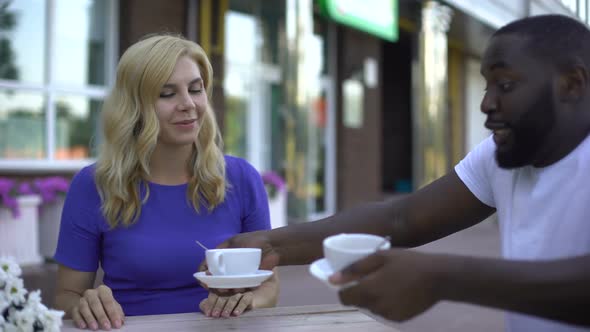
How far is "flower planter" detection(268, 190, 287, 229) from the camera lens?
7.37m

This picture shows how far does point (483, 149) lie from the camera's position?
158cm

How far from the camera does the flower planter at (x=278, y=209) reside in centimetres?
737

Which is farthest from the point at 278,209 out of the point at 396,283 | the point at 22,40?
the point at 396,283

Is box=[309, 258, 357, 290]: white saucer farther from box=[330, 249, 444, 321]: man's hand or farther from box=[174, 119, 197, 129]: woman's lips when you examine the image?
box=[174, 119, 197, 129]: woman's lips

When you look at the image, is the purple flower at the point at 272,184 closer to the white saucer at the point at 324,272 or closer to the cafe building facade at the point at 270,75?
the cafe building facade at the point at 270,75

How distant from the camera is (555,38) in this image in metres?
1.29

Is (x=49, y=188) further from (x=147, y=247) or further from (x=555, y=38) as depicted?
(x=555, y=38)

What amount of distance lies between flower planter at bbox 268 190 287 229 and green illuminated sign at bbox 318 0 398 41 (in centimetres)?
208

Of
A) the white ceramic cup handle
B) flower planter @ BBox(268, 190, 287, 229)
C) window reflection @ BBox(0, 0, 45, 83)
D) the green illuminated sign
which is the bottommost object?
flower planter @ BBox(268, 190, 287, 229)

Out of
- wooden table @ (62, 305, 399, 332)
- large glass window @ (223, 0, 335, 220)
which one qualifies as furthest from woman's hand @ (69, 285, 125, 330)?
large glass window @ (223, 0, 335, 220)

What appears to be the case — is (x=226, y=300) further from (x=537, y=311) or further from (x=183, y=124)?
(x=537, y=311)

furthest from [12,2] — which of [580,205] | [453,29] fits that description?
[453,29]

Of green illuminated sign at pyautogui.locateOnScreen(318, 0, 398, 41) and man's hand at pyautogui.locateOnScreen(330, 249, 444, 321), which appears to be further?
green illuminated sign at pyautogui.locateOnScreen(318, 0, 398, 41)

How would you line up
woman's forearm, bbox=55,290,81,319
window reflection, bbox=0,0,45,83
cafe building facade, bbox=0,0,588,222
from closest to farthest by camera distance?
woman's forearm, bbox=55,290,81,319
window reflection, bbox=0,0,45,83
cafe building facade, bbox=0,0,588,222
